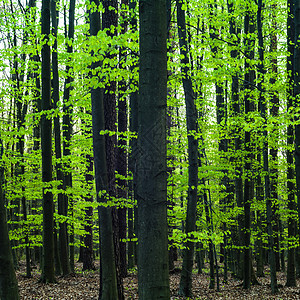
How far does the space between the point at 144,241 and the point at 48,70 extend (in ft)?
27.9

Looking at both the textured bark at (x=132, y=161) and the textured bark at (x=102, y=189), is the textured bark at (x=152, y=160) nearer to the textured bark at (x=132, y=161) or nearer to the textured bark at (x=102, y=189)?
the textured bark at (x=132, y=161)

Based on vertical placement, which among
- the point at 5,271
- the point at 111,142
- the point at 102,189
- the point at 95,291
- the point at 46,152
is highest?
the point at 111,142

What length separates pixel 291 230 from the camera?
12492 mm

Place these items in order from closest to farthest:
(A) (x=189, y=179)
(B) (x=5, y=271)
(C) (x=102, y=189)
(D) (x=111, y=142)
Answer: (B) (x=5, y=271), (C) (x=102, y=189), (D) (x=111, y=142), (A) (x=189, y=179)

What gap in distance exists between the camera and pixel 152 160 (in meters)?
2.97

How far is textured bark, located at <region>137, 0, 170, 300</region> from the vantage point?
2875 mm

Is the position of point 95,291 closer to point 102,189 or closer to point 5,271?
point 102,189

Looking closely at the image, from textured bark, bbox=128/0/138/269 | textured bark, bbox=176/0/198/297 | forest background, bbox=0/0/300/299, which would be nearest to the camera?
forest background, bbox=0/0/300/299

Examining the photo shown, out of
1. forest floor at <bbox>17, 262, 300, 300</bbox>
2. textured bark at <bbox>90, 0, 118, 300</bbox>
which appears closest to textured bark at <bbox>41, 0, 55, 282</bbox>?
forest floor at <bbox>17, 262, 300, 300</bbox>

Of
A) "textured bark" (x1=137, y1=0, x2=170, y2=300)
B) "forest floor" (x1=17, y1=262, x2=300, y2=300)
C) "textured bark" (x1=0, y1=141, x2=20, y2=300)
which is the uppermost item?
"textured bark" (x1=137, y1=0, x2=170, y2=300)

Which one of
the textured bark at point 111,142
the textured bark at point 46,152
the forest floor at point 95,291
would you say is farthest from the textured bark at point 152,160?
the textured bark at point 46,152

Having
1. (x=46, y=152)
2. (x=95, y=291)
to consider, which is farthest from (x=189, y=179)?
(x=95, y=291)

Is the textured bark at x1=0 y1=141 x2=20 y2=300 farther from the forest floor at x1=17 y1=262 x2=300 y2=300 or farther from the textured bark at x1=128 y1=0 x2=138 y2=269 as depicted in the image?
the forest floor at x1=17 y1=262 x2=300 y2=300

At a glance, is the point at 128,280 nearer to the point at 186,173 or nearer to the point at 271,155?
the point at 186,173
